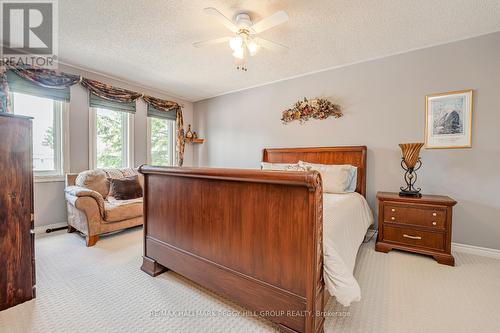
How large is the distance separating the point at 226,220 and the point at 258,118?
3.04 metres

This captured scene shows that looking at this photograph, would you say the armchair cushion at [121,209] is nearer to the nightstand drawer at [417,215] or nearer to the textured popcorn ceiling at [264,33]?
the textured popcorn ceiling at [264,33]

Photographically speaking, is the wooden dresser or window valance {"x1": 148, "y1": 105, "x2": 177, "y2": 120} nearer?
the wooden dresser

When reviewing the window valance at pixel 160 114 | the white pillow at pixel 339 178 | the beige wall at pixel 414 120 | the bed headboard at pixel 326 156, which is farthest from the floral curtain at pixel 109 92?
the white pillow at pixel 339 178

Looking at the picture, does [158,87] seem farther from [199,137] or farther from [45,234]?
[45,234]

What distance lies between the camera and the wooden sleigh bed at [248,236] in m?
1.22

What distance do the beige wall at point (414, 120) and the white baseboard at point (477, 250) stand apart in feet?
0.18

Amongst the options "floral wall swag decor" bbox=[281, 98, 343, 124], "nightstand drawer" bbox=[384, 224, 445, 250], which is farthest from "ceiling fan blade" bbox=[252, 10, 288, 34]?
"nightstand drawer" bbox=[384, 224, 445, 250]

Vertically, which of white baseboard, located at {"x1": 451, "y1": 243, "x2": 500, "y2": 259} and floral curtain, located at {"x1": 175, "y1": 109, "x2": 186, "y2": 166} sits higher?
floral curtain, located at {"x1": 175, "y1": 109, "x2": 186, "y2": 166}

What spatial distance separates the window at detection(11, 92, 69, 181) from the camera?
3070 mm

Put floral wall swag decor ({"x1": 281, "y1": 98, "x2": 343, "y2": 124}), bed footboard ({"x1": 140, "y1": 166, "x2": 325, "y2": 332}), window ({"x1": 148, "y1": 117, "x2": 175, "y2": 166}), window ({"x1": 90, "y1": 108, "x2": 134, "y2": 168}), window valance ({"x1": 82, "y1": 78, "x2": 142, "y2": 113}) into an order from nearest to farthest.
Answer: bed footboard ({"x1": 140, "y1": 166, "x2": 325, "y2": 332}) → floral wall swag decor ({"x1": 281, "y1": 98, "x2": 343, "y2": 124}) → window valance ({"x1": 82, "y1": 78, "x2": 142, "y2": 113}) → window ({"x1": 90, "y1": 108, "x2": 134, "y2": 168}) → window ({"x1": 148, "y1": 117, "x2": 175, "y2": 166})

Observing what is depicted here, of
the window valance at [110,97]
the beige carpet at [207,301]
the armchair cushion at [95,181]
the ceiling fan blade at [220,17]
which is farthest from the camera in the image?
the window valance at [110,97]

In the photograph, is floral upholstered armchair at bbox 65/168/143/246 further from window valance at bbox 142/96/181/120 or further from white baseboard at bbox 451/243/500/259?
white baseboard at bbox 451/243/500/259

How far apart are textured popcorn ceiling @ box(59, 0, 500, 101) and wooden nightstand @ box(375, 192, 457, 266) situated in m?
1.86

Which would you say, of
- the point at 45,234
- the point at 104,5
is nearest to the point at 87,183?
the point at 45,234
